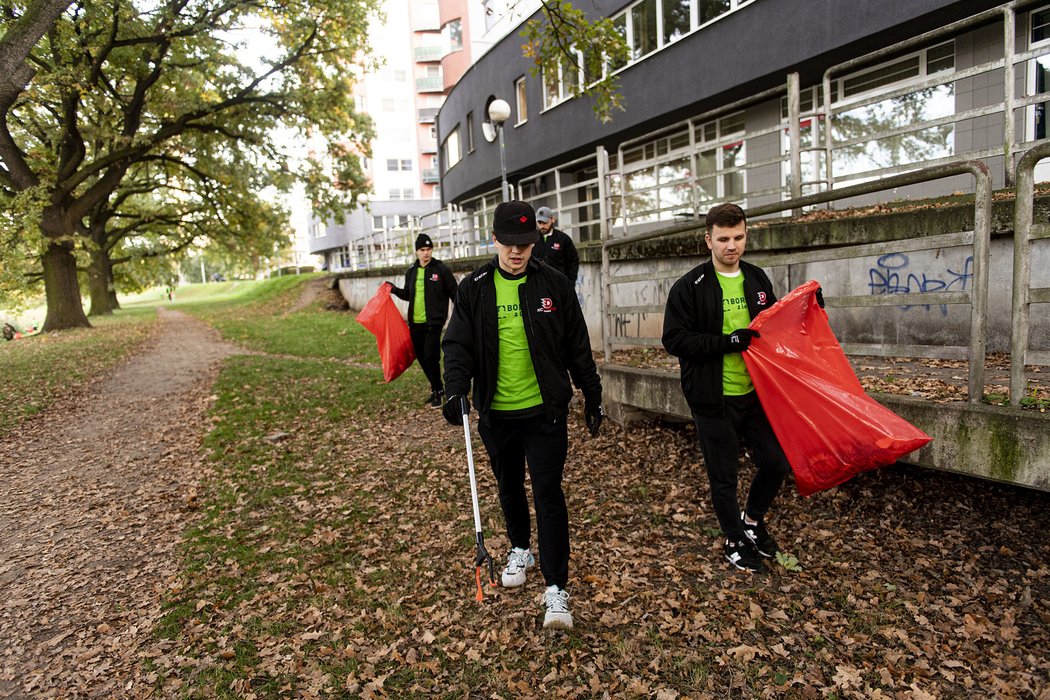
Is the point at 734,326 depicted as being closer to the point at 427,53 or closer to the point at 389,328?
the point at 389,328

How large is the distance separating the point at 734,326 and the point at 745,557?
4.83 feet

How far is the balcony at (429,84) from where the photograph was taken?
192ft

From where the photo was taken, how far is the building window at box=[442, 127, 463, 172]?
27.7 metres

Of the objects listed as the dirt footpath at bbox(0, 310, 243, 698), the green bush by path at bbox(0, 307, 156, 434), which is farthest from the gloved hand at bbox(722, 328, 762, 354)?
the green bush by path at bbox(0, 307, 156, 434)

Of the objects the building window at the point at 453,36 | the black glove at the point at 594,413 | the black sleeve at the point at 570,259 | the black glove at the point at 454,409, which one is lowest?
the black glove at the point at 594,413

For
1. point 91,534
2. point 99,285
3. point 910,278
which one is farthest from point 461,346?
point 99,285

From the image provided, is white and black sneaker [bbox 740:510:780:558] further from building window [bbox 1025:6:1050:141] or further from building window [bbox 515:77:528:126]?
building window [bbox 515:77:528:126]

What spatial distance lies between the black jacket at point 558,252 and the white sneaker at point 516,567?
399cm

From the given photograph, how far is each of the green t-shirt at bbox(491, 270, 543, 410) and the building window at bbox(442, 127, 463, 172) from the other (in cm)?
2485

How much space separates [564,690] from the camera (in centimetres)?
314

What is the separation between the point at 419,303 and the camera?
7988 mm

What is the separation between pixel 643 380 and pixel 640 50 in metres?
12.3

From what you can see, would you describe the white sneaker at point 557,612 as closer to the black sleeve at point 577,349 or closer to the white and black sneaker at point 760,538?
the black sleeve at point 577,349

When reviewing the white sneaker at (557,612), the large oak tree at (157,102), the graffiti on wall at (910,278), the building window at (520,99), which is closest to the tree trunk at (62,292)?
the large oak tree at (157,102)
